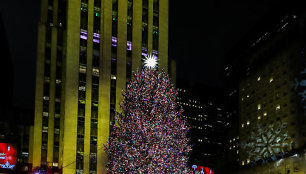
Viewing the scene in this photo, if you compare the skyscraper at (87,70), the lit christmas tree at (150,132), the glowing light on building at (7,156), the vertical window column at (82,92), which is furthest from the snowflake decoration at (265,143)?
the lit christmas tree at (150,132)

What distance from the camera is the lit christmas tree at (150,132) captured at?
1095 inches

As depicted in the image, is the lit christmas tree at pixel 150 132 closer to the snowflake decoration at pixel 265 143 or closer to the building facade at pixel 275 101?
the building facade at pixel 275 101

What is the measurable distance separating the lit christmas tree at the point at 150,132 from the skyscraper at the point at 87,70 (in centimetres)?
1450

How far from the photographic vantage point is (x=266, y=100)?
102 m

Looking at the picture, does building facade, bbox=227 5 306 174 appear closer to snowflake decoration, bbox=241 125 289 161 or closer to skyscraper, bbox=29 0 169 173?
snowflake decoration, bbox=241 125 289 161

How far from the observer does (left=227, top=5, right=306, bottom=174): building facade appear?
89288mm

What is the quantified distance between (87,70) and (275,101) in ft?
212

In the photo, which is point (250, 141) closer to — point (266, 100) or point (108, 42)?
point (266, 100)

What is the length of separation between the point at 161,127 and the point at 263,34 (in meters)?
94.7

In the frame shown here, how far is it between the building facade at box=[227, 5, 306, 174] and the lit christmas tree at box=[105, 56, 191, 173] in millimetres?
59803

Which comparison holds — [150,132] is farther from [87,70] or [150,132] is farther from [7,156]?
[7,156]

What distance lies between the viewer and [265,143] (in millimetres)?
100062

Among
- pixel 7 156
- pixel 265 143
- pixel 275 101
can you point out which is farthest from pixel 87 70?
pixel 265 143

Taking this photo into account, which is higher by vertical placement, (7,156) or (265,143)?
(265,143)
